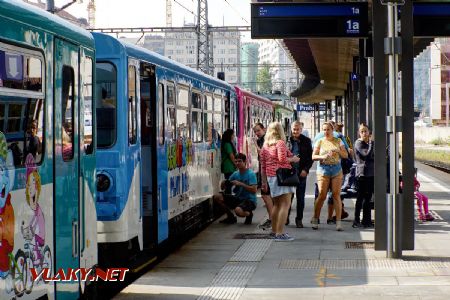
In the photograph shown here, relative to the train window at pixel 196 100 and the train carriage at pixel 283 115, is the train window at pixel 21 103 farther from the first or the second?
the train carriage at pixel 283 115

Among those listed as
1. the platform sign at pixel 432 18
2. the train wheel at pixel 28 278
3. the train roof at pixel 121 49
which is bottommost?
the train wheel at pixel 28 278

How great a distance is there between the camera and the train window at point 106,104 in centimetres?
1002

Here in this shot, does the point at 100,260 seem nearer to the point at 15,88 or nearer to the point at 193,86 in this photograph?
the point at 193,86

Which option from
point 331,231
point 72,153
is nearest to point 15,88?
point 72,153

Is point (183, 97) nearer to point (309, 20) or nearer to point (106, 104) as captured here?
point (309, 20)

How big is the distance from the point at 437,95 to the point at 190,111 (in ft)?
350

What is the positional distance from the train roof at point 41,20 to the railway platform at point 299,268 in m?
2.56

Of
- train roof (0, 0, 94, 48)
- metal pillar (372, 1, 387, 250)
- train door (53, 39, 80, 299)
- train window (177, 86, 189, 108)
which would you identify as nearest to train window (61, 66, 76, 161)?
train door (53, 39, 80, 299)

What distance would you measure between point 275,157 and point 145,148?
7.42 ft

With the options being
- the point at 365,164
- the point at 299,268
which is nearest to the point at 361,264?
the point at 299,268

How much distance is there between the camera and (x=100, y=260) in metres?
11.0

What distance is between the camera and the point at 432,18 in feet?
45.7

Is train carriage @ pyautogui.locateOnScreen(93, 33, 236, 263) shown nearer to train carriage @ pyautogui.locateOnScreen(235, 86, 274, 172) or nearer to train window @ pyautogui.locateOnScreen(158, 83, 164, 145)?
train window @ pyautogui.locateOnScreen(158, 83, 164, 145)

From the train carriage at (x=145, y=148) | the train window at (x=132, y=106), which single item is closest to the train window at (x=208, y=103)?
the train carriage at (x=145, y=148)
